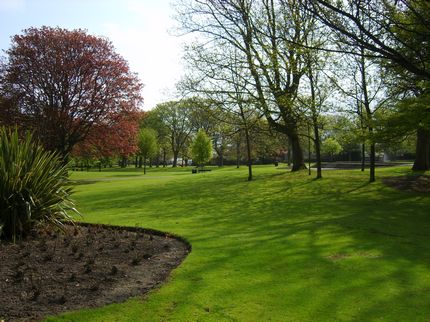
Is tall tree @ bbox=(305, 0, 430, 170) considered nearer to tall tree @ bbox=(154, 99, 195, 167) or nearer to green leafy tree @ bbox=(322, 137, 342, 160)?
green leafy tree @ bbox=(322, 137, 342, 160)

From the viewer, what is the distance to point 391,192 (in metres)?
18.6

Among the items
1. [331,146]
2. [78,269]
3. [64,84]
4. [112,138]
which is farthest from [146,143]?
[78,269]

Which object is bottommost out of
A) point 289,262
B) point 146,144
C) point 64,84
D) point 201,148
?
→ point 289,262

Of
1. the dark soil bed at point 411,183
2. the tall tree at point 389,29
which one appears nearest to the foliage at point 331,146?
the dark soil bed at point 411,183

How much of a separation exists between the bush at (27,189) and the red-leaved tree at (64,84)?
73.6 ft

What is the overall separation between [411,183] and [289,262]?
50.9ft

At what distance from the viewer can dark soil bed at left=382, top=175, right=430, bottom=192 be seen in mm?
19216

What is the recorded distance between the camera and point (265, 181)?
24297mm

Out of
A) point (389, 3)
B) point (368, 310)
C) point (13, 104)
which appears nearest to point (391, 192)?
point (389, 3)

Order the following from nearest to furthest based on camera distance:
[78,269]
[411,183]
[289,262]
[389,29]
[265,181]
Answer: [78,269] → [289,262] → [389,29] → [411,183] → [265,181]

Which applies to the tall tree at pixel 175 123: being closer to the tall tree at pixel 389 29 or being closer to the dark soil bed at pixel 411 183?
the dark soil bed at pixel 411 183

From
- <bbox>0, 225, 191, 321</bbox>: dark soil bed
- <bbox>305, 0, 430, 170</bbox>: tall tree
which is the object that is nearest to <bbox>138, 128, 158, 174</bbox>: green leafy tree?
<bbox>305, 0, 430, 170</bbox>: tall tree

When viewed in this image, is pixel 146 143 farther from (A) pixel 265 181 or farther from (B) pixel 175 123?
(A) pixel 265 181

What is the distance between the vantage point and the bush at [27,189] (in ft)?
26.8
